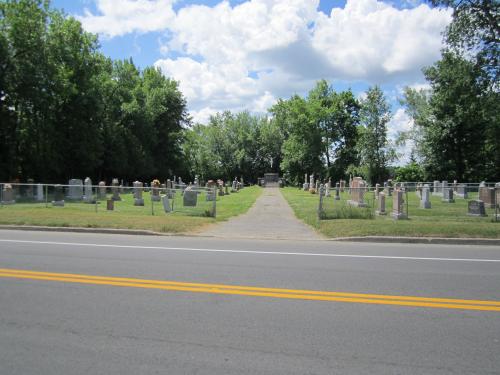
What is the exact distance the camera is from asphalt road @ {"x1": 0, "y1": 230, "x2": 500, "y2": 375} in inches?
166

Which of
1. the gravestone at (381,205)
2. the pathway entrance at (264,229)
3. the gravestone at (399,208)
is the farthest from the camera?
the gravestone at (381,205)

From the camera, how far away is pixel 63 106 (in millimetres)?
44594

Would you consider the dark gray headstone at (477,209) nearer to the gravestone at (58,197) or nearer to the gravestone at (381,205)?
the gravestone at (381,205)

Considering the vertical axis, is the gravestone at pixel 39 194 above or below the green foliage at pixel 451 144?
below

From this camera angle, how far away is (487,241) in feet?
42.0

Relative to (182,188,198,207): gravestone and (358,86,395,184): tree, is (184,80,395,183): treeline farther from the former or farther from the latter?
(182,188,198,207): gravestone

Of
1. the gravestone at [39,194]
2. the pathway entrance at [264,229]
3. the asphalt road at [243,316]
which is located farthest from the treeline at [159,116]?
the asphalt road at [243,316]

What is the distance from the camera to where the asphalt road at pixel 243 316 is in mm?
4207

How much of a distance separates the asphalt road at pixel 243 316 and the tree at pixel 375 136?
169ft

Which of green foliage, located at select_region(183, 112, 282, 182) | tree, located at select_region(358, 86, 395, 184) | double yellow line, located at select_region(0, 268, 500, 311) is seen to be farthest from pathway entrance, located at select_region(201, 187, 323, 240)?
green foliage, located at select_region(183, 112, 282, 182)

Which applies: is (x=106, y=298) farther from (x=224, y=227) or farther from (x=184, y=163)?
(x=184, y=163)

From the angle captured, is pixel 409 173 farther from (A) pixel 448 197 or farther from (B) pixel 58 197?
(B) pixel 58 197

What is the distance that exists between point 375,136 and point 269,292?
185 feet

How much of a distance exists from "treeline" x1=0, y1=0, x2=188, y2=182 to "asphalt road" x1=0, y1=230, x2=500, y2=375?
3344cm
